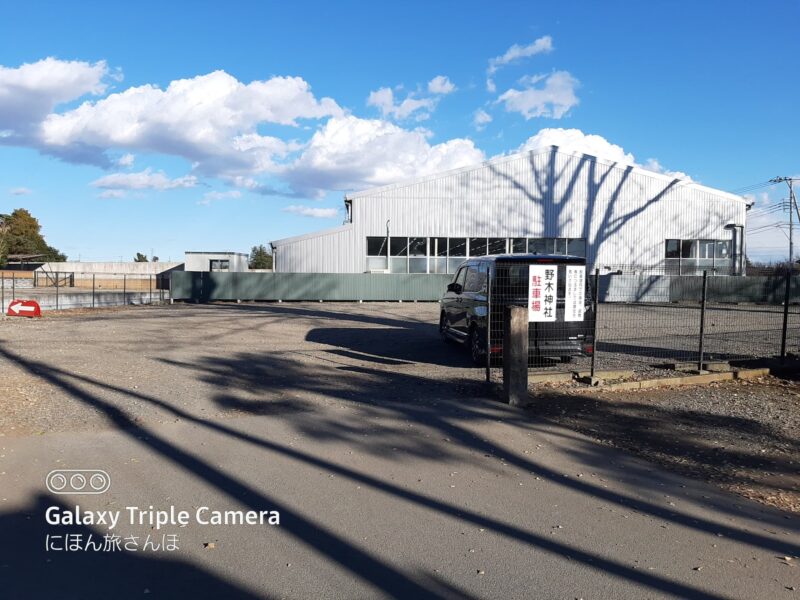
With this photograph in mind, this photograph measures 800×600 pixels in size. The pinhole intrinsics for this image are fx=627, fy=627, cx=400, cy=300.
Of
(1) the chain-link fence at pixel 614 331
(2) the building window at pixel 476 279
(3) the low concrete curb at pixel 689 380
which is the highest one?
(2) the building window at pixel 476 279

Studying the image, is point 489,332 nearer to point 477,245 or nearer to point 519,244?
point 477,245

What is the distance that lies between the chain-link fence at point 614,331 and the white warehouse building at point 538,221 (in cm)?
1327

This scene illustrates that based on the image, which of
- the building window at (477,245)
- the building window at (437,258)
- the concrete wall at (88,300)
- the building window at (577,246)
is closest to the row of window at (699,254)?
the building window at (577,246)

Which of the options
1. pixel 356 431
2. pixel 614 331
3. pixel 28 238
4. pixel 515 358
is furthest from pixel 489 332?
pixel 28 238

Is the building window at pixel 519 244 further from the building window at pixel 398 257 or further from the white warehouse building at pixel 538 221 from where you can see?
the building window at pixel 398 257

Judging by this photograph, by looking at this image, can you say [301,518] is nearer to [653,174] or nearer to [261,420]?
[261,420]

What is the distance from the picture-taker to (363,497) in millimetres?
5152

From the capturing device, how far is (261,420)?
7559 millimetres

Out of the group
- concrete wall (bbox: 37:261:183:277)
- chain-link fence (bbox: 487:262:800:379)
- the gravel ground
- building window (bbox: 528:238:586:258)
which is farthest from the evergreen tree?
chain-link fence (bbox: 487:262:800:379)

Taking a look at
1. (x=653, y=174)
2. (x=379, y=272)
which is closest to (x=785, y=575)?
(x=379, y=272)

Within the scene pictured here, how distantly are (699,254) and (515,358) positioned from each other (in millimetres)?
33423

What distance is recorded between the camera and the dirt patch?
5.84m

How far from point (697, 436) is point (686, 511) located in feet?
7.79

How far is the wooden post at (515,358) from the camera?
8.33 m
